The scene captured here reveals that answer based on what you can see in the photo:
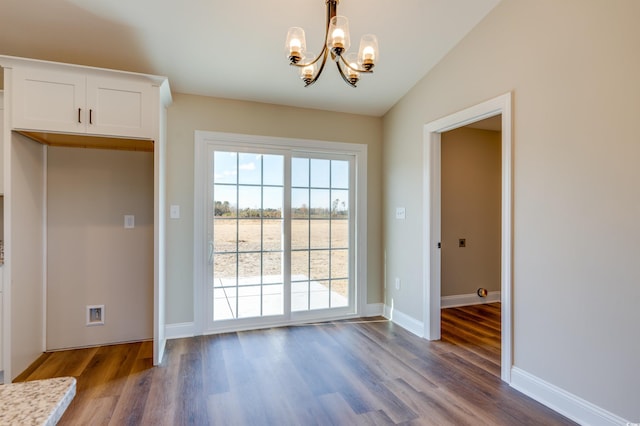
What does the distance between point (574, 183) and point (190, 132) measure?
129 inches

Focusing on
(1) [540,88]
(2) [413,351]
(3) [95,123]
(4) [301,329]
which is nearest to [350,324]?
(4) [301,329]

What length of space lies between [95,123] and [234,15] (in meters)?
1.36

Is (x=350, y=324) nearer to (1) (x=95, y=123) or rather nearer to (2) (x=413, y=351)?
(2) (x=413, y=351)

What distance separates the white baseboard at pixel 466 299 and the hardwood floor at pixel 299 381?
3.37ft

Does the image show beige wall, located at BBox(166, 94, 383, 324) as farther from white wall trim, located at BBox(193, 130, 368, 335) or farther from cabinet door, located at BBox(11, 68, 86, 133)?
cabinet door, located at BBox(11, 68, 86, 133)

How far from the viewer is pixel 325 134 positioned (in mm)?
3900

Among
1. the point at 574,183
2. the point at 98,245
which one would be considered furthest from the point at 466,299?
the point at 98,245

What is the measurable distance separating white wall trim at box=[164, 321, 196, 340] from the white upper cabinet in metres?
1.90

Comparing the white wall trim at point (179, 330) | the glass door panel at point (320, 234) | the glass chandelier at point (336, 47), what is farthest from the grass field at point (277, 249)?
the glass chandelier at point (336, 47)

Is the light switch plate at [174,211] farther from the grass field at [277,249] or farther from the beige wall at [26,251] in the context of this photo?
the beige wall at [26,251]

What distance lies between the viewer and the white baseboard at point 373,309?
13.5 feet

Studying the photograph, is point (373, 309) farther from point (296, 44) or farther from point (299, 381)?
point (296, 44)

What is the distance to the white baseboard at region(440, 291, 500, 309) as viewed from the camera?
4.57 m

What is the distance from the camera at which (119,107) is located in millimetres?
2602
